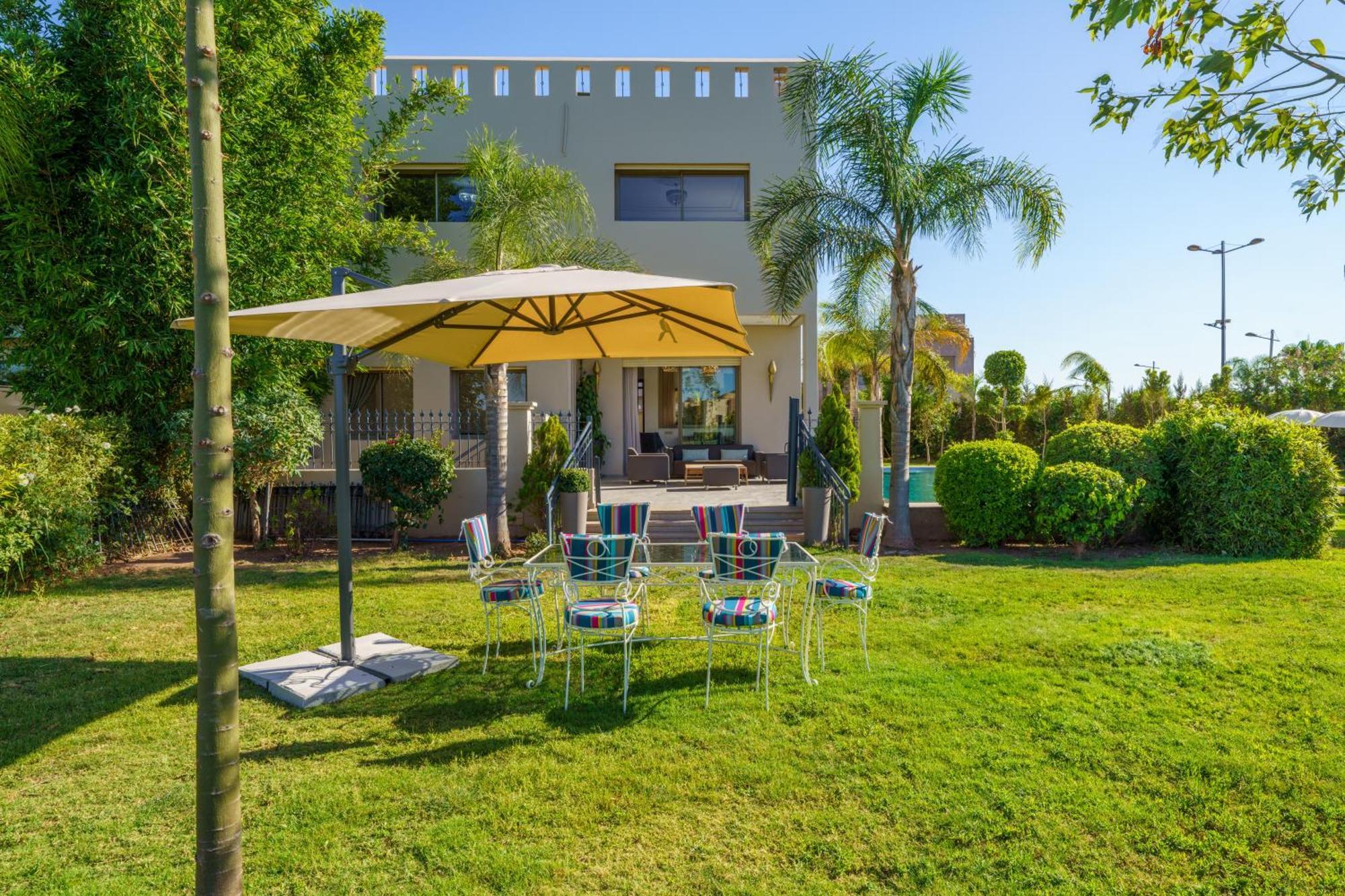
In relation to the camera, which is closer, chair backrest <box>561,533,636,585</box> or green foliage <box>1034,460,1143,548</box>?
chair backrest <box>561,533,636,585</box>

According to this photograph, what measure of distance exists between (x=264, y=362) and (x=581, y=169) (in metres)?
7.83

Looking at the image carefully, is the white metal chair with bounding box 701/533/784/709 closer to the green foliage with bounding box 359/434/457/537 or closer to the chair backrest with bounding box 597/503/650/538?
the chair backrest with bounding box 597/503/650/538

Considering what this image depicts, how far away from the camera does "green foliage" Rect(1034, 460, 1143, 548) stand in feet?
31.6

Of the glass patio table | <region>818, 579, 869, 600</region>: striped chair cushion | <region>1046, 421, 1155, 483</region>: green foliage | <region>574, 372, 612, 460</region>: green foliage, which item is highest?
<region>574, 372, 612, 460</region>: green foliage

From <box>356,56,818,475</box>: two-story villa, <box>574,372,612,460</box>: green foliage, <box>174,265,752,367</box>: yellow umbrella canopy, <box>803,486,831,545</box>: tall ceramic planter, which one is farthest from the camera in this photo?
<box>574,372,612,460</box>: green foliage

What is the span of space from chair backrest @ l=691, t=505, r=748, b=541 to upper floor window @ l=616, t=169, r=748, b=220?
10921mm

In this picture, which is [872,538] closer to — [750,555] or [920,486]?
[750,555]

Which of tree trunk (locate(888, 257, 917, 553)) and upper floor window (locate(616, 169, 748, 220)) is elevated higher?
upper floor window (locate(616, 169, 748, 220))

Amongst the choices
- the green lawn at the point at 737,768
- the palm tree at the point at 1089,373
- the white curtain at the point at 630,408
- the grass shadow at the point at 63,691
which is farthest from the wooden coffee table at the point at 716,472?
the palm tree at the point at 1089,373

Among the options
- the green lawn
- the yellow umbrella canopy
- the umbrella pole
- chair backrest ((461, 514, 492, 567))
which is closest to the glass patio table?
the green lawn

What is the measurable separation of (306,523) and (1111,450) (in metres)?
10.7

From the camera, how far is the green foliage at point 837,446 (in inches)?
417

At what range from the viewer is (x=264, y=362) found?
10453 millimetres

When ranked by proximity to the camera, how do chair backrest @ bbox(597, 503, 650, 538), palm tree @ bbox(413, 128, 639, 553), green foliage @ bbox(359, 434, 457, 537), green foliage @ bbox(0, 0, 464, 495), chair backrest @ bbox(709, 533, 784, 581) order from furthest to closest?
palm tree @ bbox(413, 128, 639, 553) → green foliage @ bbox(359, 434, 457, 537) → green foliage @ bbox(0, 0, 464, 495) → chair backrest @ bbox(597, 503, 650, 538) → chair backrest @ bbox(709, 533, 784, 581)
